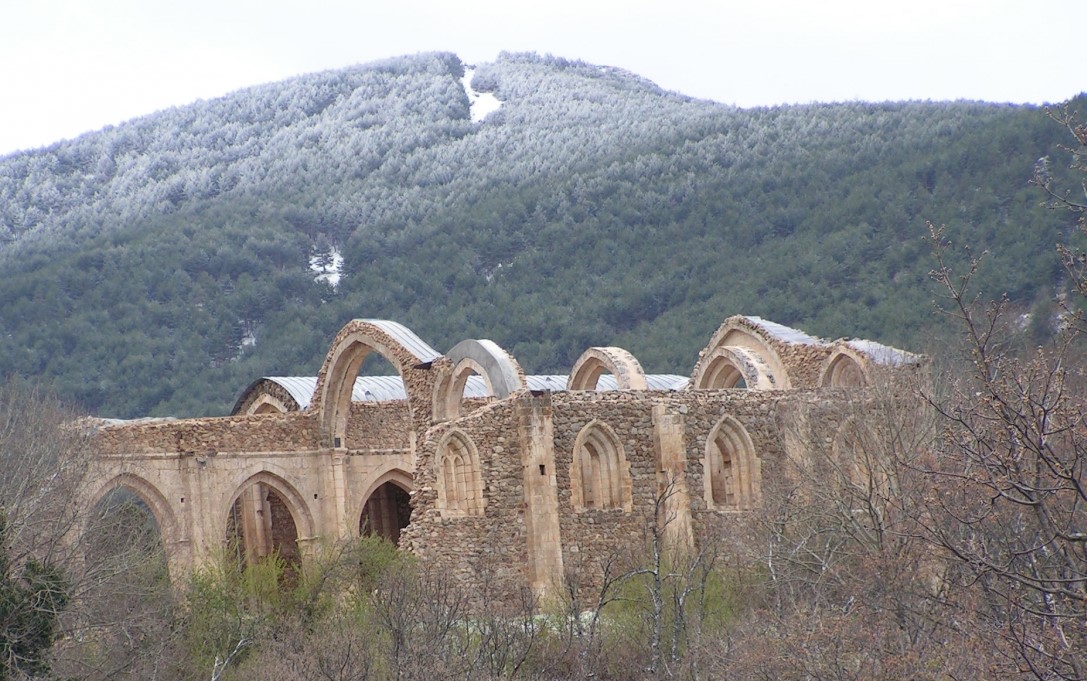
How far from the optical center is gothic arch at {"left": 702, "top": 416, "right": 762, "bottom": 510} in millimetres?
24312

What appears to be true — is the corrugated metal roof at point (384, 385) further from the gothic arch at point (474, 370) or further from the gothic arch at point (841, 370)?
the gothic arch at point (474, 370)

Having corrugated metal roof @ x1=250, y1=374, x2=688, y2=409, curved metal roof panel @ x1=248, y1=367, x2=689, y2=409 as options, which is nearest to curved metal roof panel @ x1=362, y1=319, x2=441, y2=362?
curved metal roof panel @ x1=248, y1=367, x2=689, y2=409

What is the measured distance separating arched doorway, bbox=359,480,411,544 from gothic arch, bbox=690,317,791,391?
6.23 meters

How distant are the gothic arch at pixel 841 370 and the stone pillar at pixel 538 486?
26.4 feet

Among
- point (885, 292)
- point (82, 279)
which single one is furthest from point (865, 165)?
point (82, 279)

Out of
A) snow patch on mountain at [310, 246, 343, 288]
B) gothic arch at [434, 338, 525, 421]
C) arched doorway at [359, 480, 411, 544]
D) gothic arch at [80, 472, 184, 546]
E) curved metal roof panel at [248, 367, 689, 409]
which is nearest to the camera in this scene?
gothic arch at [434, 338, 525, 421]

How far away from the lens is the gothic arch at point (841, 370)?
94.9 feet

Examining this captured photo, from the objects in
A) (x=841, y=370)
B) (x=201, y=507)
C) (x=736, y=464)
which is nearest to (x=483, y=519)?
(x=736, y=464)

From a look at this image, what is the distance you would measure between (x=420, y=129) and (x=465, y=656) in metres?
76.2

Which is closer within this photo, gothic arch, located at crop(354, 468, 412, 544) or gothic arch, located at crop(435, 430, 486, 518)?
gothic arch, located at crop(435, 430, 486, 518)

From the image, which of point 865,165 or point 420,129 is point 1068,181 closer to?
point 865,165

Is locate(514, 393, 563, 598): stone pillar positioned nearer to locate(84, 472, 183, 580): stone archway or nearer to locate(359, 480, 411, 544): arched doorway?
locate(84, 472, 183, 580): stone archway

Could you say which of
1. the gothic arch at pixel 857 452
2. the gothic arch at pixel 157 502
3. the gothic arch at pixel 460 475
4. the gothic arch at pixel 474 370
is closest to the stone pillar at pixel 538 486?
the gothic arch at pixel 460 475

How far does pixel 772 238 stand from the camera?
57438 millimetres
